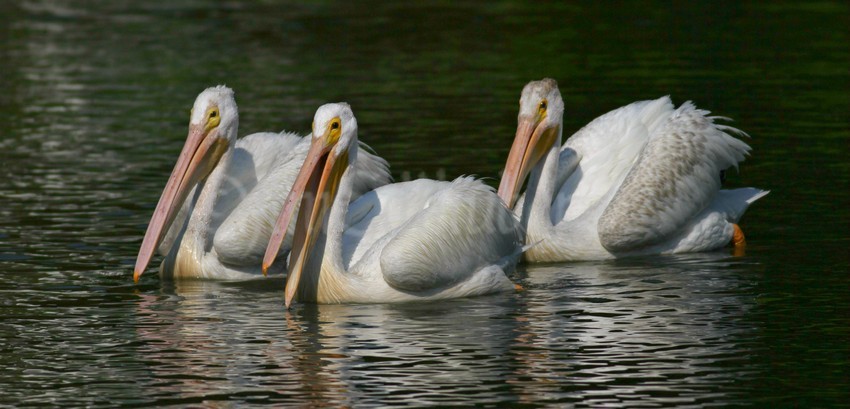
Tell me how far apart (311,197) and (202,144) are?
1.32 metres

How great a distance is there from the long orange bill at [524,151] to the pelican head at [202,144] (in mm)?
1661

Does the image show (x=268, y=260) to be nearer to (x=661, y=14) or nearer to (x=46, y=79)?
(x=46, y=79)

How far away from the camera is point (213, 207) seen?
970 centimetres

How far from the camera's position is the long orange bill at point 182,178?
9141 mm

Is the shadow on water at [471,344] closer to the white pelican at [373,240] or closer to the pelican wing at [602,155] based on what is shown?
the white pelican at [373,240]

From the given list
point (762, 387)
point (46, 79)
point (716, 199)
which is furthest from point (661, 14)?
point (762, 387)

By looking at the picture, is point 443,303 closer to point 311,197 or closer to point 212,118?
point 311,197

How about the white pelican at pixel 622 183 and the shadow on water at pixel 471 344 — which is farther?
the white pelican at pixel 622 183

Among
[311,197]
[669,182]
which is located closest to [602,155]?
[669,182]

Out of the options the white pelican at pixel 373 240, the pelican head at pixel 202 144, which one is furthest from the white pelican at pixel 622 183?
the pelican head at pixel 202 144

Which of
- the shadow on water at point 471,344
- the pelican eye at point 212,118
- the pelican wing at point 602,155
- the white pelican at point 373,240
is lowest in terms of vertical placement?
the shadow on water at point 471,344

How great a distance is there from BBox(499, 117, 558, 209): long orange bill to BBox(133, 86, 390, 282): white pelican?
962 millimetres

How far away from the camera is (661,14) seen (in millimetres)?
25062

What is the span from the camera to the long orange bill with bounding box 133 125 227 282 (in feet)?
30.0
